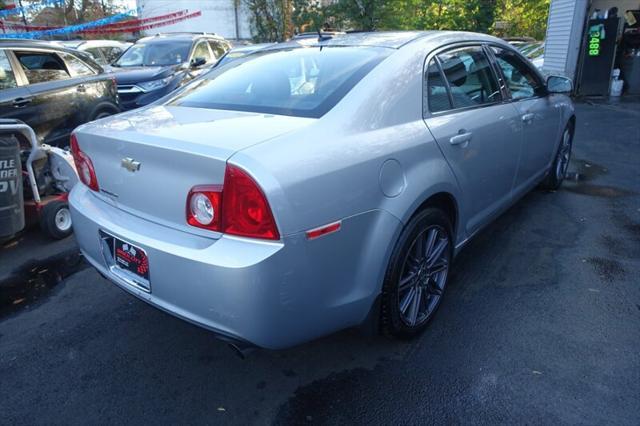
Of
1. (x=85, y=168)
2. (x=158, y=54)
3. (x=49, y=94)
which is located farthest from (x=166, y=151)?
(x=158, y=54)

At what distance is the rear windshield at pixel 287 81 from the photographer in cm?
240

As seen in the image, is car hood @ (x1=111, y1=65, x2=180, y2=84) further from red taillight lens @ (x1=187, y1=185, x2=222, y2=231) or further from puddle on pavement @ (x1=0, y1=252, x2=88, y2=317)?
red taillight lens @ (x1=187, y1=185, x2=222, y2=231)

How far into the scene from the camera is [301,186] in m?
1.87

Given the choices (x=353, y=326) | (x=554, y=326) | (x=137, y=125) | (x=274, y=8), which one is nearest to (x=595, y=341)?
(x=554, y=326)

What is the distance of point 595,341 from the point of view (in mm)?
2670

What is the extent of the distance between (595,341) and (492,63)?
1990 millimetres

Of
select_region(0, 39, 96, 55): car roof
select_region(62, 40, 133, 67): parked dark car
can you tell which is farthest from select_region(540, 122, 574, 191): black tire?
select_region(62, 40, 133, 67): parked dark car

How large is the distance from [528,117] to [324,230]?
2.52 metres

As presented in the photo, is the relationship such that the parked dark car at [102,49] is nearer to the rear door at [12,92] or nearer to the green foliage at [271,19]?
the rear door at [12,92]

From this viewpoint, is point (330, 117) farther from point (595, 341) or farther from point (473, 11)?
point (473, 11)

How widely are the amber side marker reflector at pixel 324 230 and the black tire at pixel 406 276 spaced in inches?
18.1

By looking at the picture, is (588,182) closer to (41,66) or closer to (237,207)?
(237,207)

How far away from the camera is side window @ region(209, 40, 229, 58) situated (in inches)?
425

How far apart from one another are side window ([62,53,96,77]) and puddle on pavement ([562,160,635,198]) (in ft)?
21.9
